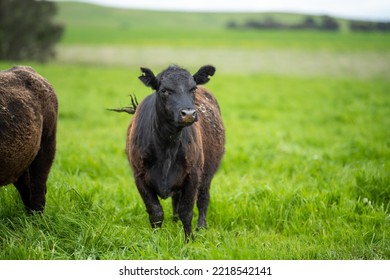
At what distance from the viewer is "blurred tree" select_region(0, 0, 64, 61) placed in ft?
112

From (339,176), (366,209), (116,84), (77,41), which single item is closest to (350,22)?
(116,84)

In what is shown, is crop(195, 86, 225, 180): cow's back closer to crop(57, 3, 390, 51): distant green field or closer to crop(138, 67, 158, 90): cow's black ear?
crop(138, 67, 158, 90): cow's black ear

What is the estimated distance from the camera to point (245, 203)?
627 centimetres

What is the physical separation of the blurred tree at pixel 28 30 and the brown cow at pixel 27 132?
31.1 metres

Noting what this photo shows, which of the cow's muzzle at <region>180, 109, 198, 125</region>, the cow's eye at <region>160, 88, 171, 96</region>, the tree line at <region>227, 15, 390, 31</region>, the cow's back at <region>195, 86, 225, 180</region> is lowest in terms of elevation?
the cow's back at <region>195, 86, 225, 180</region>

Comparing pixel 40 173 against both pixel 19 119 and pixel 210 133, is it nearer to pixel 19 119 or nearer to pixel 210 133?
pixel 19 119

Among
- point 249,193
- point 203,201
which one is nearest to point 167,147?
point 203,201

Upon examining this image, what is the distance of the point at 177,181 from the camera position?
5043mm

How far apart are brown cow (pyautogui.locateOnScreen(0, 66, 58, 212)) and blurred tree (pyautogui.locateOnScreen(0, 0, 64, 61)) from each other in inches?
1224

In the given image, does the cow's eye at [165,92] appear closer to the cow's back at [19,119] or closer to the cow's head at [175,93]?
the cow's head at [175,93]

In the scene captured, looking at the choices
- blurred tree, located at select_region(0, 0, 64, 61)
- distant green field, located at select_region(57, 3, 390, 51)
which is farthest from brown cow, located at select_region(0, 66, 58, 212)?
distant green field, located at select_region(57, 3, 390, 51)
